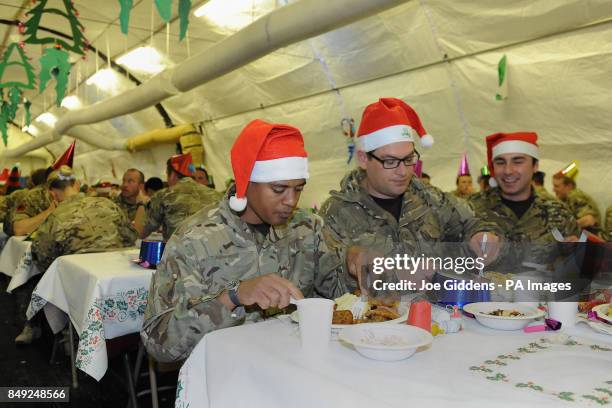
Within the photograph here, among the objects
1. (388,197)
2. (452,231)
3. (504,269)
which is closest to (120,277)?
(388,197)

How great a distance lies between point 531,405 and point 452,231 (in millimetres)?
1555

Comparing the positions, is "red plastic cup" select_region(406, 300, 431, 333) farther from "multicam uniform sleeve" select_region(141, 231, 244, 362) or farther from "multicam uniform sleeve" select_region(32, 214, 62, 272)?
"multicam uniform sleeve" select_region(32, 214, 62, 272)

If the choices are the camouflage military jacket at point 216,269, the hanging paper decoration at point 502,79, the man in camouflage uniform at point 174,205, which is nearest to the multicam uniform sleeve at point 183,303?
the camouflage military jacket at point 216,269

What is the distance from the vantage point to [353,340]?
1.12m

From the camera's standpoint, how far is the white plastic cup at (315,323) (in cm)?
112

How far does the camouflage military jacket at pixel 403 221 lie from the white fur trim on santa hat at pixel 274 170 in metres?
0.61

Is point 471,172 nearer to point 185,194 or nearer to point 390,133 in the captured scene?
point 185,194

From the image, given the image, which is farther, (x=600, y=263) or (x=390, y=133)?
(x=390, y=133)

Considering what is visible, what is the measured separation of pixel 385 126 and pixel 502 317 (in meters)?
1.11

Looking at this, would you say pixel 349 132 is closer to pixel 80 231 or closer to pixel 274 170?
pixel 80 231

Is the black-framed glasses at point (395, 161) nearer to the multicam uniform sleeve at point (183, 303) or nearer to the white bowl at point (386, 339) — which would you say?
the multicam uniform sleeve at point (183, 303)

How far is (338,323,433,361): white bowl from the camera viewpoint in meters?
1.08

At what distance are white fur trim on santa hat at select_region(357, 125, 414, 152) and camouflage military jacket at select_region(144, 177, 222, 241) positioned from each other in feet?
7.68

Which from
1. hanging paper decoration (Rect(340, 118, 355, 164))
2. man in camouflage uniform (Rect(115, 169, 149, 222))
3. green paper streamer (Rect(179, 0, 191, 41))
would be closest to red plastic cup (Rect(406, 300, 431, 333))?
green paper streamer (Rect(179, 0, 191, 41))
